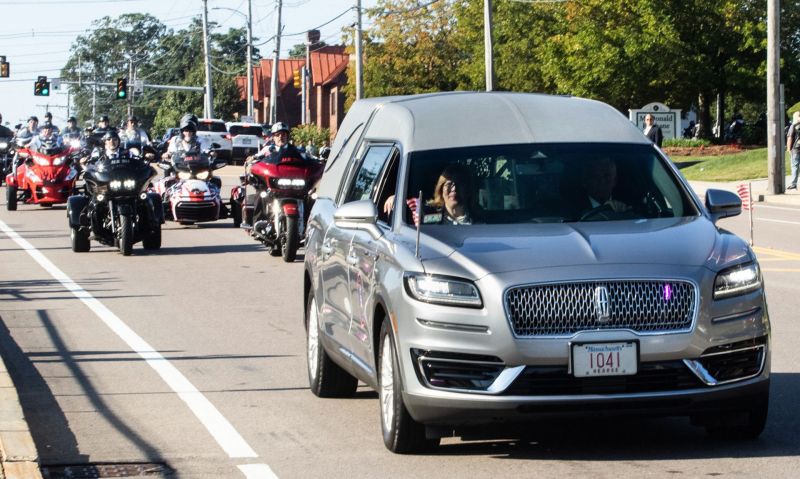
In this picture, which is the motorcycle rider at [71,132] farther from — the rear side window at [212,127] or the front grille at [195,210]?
the rear side window at [212,127]

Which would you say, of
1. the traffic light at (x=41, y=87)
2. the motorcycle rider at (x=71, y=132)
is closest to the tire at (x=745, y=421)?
the motorcycle rider at (x=71, y=132)

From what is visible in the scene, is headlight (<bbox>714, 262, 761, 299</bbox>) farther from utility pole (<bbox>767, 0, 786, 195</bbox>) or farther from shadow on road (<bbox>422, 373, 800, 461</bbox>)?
utility pole (<bbox>767, 0, 786, 195</bbox>)

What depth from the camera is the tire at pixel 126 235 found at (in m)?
22.1

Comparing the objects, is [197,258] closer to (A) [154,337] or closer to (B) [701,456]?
(A) [154,337]

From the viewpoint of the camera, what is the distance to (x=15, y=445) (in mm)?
7980

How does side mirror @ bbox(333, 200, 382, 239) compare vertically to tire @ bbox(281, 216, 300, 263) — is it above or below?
above

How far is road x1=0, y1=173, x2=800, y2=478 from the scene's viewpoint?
7949 mm

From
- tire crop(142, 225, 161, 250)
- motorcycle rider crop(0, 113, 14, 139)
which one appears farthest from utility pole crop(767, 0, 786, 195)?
motorcycle rider crop(0, 113, 14, 139)

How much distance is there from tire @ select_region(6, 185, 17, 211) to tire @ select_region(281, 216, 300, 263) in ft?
50.3

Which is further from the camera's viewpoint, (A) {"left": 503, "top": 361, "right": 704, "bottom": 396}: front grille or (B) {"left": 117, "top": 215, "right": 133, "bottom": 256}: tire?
(B) {"left": 117, "top": 215, "right": 133, "bottom": 256}: tire

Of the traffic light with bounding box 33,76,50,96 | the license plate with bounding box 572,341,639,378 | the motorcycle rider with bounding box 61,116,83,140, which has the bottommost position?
the license plate with bounding box 572,341,639,378

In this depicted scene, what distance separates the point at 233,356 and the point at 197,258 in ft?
32.2

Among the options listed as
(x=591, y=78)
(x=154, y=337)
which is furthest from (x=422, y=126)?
(x=591, y=78)

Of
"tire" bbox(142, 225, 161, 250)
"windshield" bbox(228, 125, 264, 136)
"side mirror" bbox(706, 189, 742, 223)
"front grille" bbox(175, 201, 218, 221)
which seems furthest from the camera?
"windshield" bbox(228, 125, 264, 136)
